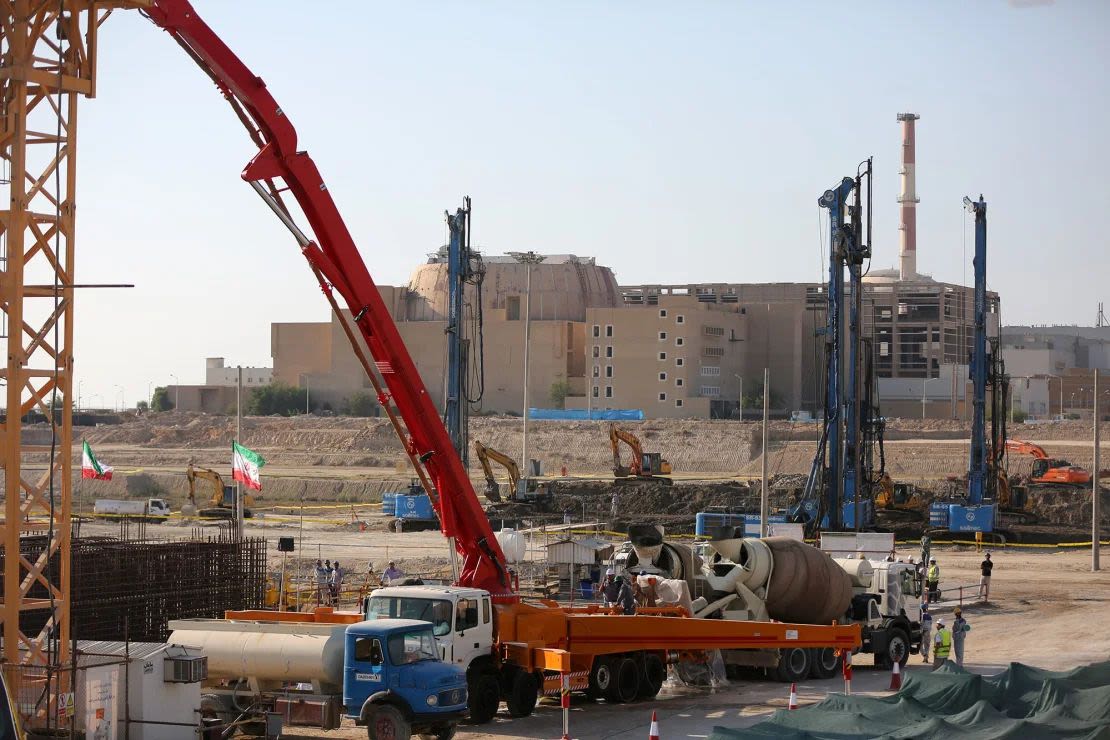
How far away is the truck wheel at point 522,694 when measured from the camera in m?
21.1

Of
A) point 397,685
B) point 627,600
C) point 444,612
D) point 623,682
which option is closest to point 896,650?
point 627,600

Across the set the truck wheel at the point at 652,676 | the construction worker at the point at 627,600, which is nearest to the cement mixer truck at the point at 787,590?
the construction worker at the point at 627,600

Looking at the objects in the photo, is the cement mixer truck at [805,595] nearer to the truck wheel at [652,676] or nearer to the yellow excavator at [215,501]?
the truck wheel at [652,676]

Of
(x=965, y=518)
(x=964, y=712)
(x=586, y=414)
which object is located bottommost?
(x=965, y=518)

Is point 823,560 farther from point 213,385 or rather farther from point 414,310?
point 213,385

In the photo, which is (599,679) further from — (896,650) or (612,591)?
(896,650)

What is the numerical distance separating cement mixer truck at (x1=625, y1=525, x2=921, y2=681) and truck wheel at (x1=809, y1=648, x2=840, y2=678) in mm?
17

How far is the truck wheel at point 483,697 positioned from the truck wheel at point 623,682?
2.27 m

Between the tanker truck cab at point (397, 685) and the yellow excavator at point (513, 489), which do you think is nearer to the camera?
the tanker truck cab at point (397, 685)

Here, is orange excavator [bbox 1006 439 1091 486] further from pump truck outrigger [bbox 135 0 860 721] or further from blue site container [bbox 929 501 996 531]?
pump truck outrigger [bbox 135 0 860 721]

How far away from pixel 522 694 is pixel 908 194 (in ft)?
433

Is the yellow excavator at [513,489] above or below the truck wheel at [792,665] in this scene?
above

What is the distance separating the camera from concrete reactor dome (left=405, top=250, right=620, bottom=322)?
15700cm

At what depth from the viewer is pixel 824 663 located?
A: 2602 centimetres
